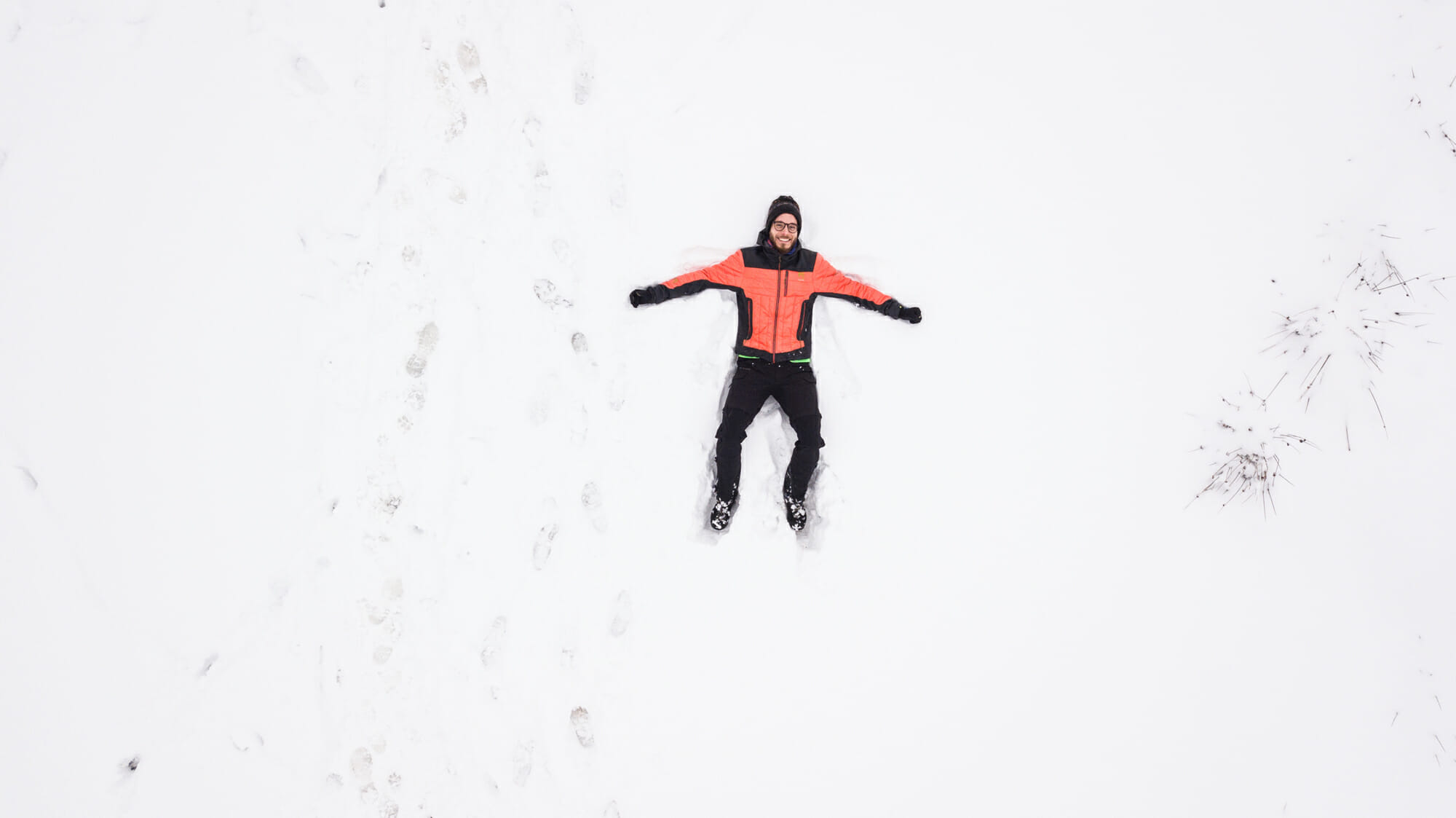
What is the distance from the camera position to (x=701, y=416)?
8.78ft

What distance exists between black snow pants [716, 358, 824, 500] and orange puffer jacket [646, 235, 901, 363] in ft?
0.21

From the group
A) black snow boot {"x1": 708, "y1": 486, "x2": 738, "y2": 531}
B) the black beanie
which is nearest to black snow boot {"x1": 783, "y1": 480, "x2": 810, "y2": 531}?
black snow boot {"x1": 708, "y1": 486, "x2": 738, "y2": 531}

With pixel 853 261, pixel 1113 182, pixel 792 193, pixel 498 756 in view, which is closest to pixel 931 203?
pixel 853 261

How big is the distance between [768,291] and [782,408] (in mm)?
474

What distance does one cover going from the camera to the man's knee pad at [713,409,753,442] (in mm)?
2463

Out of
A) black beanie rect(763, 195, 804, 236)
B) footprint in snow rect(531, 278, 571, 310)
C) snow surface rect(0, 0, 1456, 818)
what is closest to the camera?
snow surface rect(0, 0, 1456, 818)

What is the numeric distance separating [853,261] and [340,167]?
207 centimetres

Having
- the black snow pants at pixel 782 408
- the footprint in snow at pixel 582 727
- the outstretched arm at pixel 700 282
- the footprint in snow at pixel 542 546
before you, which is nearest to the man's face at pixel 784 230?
the outstretched arm at pixel 700 282

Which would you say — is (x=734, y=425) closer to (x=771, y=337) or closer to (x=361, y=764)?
(x=771, y=337)

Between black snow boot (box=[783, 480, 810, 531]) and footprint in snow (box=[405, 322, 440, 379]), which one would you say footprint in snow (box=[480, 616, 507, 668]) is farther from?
black snow boot (box=[783, 480, 810, 531])

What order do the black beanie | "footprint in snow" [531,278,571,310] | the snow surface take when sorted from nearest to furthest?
the snow surface
the black beanie
"footprint in snow" [531,278,571,310]

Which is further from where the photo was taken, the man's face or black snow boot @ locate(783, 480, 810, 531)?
black snow boot @ locate(783, 480, 810, 531)

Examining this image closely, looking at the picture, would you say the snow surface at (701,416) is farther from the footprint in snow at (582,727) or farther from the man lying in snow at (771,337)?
the man lying in snow at (771,337)

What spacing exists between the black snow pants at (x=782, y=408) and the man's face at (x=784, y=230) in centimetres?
46
